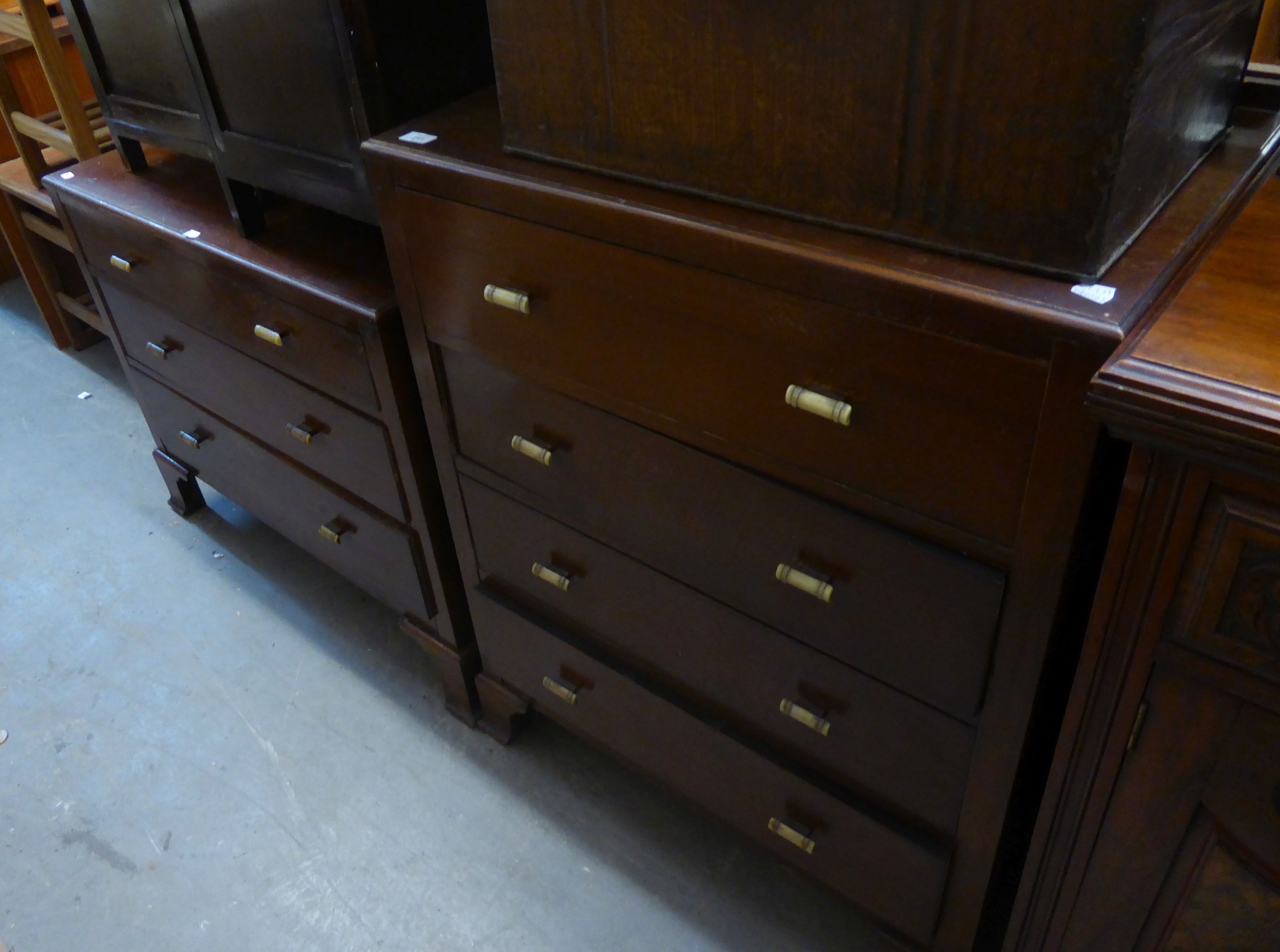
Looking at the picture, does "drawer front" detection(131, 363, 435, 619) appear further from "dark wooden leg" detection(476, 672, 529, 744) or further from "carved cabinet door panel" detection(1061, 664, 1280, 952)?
"carved cabinet door panel" detection(1061, 664, 1280, 952)

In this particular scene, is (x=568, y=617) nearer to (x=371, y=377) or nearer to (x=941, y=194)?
(x=371, y=377)

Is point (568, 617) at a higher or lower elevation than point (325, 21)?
lower

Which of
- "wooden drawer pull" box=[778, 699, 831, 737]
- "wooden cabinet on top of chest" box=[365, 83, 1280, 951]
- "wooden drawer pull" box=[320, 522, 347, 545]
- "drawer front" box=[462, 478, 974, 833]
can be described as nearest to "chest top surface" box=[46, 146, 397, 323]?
"wooden cabinet on top of chest" box=[365, 83, 1280, 951]

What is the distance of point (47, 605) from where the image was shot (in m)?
1.87

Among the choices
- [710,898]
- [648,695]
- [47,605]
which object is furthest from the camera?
[47,605]

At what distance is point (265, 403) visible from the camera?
1.57 m

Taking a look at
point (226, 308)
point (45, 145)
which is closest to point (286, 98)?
point (226, 308)

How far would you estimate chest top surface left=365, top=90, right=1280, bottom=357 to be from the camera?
2.30ft

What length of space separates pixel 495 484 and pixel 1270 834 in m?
0.90

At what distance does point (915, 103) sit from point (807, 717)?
64 cm

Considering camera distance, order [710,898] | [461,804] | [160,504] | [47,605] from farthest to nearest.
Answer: [160,504], [47,605], [461,804], [710,898]

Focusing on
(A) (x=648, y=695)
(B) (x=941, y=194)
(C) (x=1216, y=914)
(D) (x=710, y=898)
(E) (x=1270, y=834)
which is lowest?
(D) (x=710, y=898)

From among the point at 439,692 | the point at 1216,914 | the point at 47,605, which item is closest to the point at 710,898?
the point at 439,692

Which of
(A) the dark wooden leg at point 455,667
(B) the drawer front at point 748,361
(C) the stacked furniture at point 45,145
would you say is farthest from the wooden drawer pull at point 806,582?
(C) the stacked furniture at point 45,145
